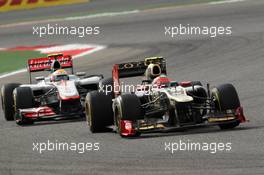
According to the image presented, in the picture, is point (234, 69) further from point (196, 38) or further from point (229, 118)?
point (229, 118)

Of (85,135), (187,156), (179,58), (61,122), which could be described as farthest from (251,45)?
(187,156)

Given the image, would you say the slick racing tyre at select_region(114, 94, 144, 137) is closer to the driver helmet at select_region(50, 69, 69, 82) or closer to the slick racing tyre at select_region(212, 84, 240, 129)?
the slick racing tyre at select_region(212, 84, 240, 129)

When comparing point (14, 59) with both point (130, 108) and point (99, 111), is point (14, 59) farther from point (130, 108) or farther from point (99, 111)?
point (130, 108)

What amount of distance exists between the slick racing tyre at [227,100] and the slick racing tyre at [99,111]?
191 cm

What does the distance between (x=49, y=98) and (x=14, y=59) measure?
12362mm

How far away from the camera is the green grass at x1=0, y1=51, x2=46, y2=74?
2971 cm

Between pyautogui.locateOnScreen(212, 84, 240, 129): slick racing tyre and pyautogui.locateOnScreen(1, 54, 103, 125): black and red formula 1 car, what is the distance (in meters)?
4.01

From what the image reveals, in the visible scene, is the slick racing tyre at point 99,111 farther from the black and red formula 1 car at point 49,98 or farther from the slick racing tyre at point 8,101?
the slick racing tyre at point 8,101

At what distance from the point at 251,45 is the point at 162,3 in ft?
43.6

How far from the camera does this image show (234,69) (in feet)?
81.9

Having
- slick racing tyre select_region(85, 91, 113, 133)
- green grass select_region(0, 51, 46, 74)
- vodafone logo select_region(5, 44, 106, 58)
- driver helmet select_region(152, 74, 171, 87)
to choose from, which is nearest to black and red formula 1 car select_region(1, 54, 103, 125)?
slick racing tyre select_region(85, 91, 113, 133)

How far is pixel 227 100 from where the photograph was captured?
50.1 ft

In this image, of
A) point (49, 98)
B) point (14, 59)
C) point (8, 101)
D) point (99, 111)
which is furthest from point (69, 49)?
point (99, 111)

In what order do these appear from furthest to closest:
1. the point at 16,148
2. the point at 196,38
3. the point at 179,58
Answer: the point at 196,38
the point at 179,58
the point at 16,148
